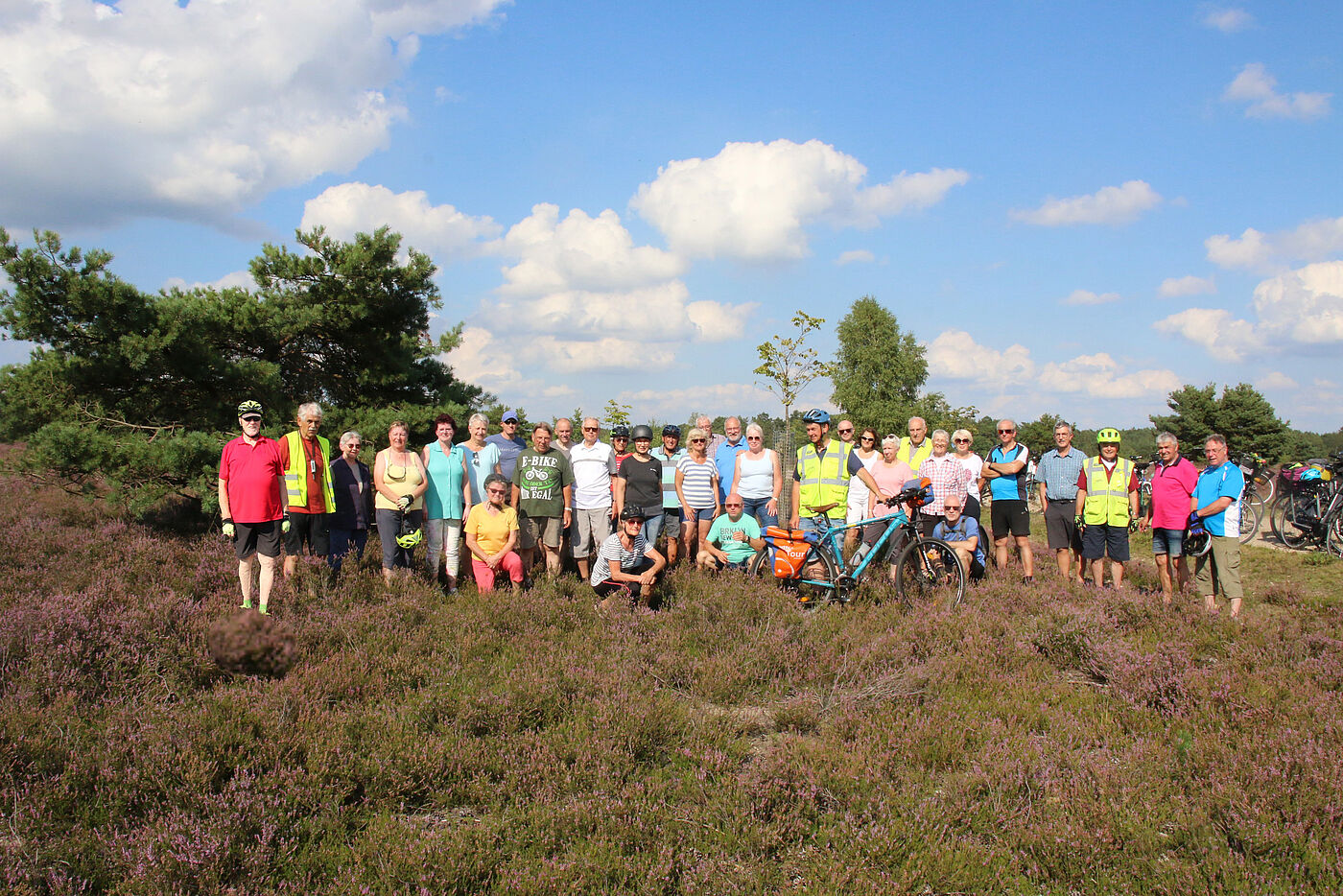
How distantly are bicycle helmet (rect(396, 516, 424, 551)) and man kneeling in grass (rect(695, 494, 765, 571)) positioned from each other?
9.61ft

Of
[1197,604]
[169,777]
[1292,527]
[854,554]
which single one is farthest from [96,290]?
[1292,527]

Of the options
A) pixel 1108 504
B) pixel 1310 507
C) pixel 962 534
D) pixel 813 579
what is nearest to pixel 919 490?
pixel 962 534

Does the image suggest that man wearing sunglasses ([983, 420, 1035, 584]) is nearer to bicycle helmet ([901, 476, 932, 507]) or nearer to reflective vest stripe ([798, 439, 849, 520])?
bicycle helmet ([901, 476, 932, 507])

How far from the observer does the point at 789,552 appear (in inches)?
291

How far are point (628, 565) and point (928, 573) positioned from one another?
2982 millimetres

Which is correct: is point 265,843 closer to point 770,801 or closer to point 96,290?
point 770,801

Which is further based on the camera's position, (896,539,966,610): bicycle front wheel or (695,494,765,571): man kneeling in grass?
(695,494,765,571): man kneeling in grass

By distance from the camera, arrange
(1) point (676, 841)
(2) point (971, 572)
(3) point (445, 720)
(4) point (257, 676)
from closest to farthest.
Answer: (1) point (676, 841), (3) point (445, 720), (4) point (257, 676), (2) point (971, 572)

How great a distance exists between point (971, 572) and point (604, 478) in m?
4.15

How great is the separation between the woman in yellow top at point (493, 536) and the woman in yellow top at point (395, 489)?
24.2 inches

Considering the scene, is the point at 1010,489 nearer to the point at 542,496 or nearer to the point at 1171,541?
the point at 1171,541

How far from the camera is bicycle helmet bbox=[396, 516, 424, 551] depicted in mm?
7156

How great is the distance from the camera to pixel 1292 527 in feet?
40.0

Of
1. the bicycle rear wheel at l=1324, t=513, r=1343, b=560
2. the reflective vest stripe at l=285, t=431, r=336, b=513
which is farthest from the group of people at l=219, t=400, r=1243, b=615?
the bicycle rear wheel at l=1324, t=513, r=1343, b=560
